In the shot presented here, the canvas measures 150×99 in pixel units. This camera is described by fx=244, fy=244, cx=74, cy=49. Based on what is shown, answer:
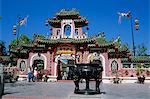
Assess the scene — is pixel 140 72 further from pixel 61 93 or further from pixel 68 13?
pixel 61 93

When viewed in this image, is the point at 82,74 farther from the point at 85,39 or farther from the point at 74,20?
the point at 74,20

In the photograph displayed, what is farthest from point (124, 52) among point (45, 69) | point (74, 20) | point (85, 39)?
point (45, 69)

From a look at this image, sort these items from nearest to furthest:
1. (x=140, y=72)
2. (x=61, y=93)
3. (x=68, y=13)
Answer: (x=61, y=93) < (x=140, y=72) < (x=68, y=13)

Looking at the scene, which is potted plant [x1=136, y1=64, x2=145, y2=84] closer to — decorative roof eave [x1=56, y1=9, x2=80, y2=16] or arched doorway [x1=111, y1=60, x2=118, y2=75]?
arched doorway [x1=111, y1=60, x2=118, y2=75]

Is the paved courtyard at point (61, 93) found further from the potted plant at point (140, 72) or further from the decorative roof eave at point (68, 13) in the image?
the decorative roof eave at point (68, 13)

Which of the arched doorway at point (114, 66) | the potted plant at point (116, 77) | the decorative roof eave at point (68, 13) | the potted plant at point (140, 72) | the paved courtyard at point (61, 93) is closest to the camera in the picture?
the paved courtyard at point (61, 93)

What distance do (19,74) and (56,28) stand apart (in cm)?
665

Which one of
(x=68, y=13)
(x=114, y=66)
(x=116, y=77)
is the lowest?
(x=116, y=77)

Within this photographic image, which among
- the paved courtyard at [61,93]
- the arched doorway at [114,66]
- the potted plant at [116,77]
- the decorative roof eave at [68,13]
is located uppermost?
the decorative roof eave at [68,13]

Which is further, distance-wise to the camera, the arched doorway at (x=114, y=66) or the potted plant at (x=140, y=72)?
the arched doorway at (x=114, y=66)

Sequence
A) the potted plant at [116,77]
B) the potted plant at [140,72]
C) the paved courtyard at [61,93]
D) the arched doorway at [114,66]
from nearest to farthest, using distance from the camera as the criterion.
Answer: the paved courtyard at [61,93] → the potted plant at [140,72] → the potted plant at [116,77] → the arched doorway at [114,66]

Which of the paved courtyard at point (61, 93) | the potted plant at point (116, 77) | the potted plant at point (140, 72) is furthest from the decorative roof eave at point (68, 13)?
the paved courtyard at point (61, 93)

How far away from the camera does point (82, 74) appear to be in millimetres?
Result: 8422

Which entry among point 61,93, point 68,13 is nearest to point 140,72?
point 68,13
